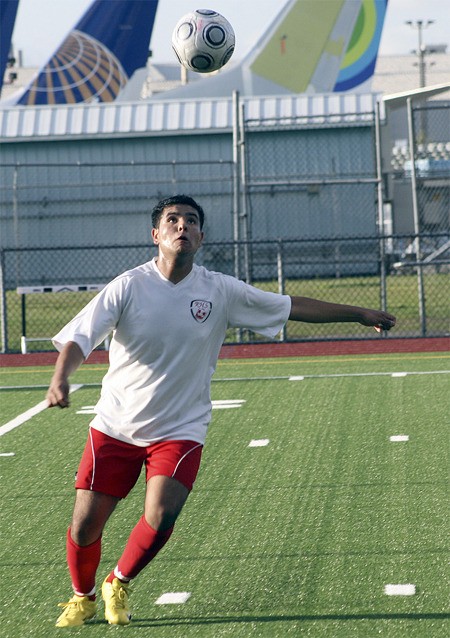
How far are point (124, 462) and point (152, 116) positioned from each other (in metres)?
24.9

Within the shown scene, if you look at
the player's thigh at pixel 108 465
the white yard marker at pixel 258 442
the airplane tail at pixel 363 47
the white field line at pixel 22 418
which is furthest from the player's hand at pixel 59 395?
the airplane tail at pixel 363 47

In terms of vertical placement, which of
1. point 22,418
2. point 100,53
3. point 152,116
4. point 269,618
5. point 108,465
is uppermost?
point 100,53

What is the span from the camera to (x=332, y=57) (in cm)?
3897

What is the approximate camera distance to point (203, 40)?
34.4 ft

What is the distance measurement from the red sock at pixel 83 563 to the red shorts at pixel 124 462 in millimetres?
235

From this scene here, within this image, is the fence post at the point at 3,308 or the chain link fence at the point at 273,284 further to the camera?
the chain link fence at the point at 273,284

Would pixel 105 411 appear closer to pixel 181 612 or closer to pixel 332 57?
pixel 181 612

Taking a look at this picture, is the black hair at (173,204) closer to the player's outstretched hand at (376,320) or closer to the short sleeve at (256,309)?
→ the short sleeve at (256,309)

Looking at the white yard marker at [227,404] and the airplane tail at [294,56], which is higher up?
the airplane tail at [294,56]

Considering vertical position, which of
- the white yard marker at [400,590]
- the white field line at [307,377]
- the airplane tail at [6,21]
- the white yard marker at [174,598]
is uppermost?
the airplane tail at [6,21]

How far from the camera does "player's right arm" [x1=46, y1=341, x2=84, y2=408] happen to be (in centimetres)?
416

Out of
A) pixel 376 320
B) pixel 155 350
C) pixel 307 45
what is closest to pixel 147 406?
pixel 155 350

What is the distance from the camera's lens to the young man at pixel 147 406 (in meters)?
4.58

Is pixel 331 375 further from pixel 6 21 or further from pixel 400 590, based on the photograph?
pixel 6 21
